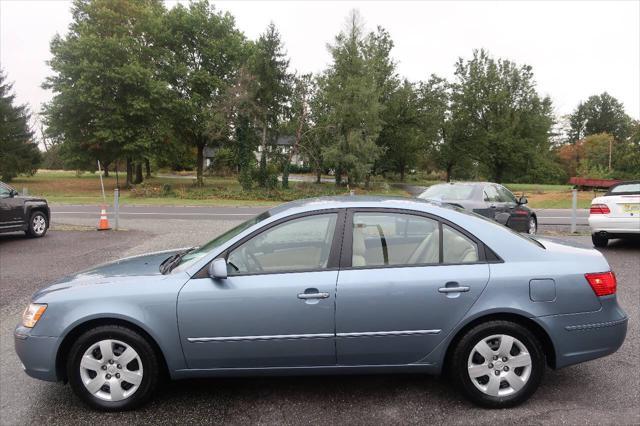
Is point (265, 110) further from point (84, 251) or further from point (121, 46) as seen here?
point (84, 251)

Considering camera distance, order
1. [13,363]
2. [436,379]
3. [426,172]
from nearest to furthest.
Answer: [436,379] < [13,363] < [426,172]

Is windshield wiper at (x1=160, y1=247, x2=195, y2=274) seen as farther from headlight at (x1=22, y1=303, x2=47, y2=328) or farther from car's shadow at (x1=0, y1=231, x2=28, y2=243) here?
car's shadow at (x1=0, y1=231, x2=28, y2=243)

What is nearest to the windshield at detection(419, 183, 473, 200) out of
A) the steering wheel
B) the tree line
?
the steering wheel

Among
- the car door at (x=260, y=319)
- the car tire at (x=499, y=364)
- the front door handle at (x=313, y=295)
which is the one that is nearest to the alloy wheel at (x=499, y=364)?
the car tire at (x=499, y=364)

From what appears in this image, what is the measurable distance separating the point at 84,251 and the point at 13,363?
619 cm

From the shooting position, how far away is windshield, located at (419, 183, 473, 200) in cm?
1042

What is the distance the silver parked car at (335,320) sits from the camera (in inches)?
128

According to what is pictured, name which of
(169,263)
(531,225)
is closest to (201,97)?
(531,225)

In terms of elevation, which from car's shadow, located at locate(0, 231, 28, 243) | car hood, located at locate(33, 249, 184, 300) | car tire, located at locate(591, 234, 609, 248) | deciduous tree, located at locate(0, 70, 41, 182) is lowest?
car tire, located at locate(591, 234, 609, 248)

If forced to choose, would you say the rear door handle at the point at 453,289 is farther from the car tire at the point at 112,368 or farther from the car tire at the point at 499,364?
the car tire at the point at 112,368

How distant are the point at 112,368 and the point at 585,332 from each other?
11.2 ft

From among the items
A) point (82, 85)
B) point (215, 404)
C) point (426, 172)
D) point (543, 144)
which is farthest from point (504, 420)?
point (426, 172)

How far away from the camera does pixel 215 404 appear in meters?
3.41

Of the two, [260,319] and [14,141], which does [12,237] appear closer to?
[260,319]
